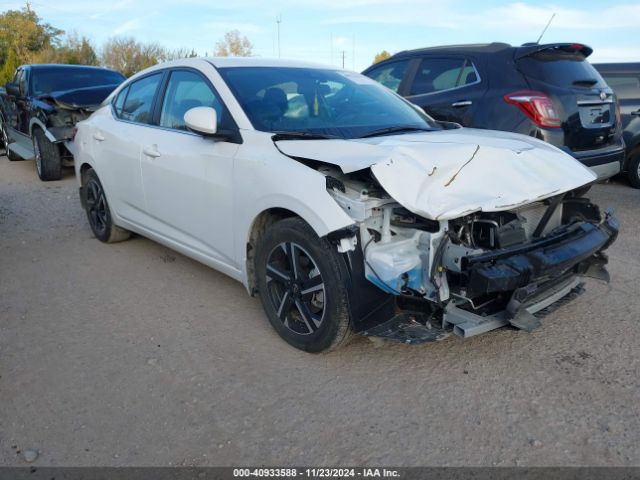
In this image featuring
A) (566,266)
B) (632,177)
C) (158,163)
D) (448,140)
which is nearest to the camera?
(566,266)

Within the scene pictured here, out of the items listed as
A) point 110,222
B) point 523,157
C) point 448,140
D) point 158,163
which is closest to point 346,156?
point 448,140

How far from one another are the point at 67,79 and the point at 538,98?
7.94 meters

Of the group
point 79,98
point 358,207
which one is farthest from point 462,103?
point 79,98

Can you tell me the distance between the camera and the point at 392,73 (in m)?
7.32

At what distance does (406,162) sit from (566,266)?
1056 mm

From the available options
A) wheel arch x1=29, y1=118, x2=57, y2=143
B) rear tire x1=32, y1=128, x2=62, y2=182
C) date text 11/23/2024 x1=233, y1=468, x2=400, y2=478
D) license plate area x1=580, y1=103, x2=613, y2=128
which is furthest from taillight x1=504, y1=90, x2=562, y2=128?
rear tire x1=32, y1=128, x2=62, y2=182

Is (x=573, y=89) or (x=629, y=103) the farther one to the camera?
(x=629, y=103)

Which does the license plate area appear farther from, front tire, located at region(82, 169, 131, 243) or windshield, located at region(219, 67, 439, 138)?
front tire, located at region(82, 169, 131, 243)

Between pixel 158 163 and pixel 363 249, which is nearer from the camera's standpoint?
pixel 363 249

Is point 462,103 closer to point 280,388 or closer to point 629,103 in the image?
point 629,103

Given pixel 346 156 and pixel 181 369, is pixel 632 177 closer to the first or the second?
pixel 346 156

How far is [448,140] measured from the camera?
130 inches

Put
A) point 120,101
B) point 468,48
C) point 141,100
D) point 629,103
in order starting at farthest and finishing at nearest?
point 629,103, point 468,48, point 120,101, point 141,100

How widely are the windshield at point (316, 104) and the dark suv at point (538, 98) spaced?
1.83m
